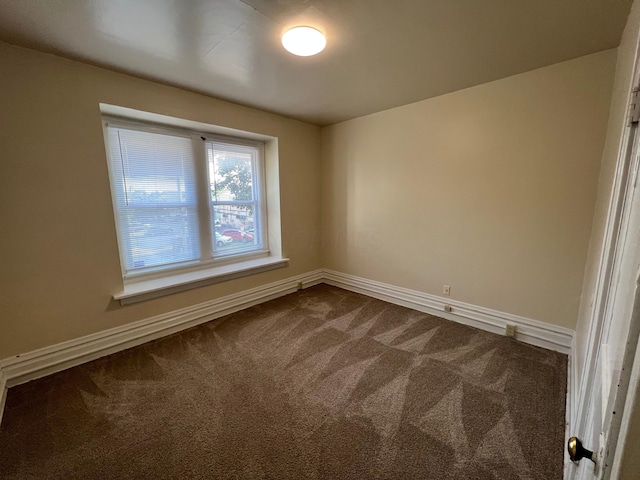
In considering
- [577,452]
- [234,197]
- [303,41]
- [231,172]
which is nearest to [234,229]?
[234,197]

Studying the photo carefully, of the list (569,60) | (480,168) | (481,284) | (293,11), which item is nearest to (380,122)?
(480,168)

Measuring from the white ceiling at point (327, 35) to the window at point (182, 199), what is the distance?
0.67 metres

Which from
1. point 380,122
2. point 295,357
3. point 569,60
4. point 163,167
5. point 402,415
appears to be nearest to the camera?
point 402,415

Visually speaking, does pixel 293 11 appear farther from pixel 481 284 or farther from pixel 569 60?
pixel 481 284

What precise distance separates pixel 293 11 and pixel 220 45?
62cm

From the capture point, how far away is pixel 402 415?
1655 millimetres

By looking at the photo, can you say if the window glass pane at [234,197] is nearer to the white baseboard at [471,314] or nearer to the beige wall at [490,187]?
the beige wall at [490,187]

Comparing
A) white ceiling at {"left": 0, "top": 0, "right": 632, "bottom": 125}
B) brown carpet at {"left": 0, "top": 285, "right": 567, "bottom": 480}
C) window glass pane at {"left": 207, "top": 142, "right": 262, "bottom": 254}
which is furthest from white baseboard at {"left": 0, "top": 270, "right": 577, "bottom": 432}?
white ceiling at {"left": 0, "top": 0, "right": 632, "bottom": 125}

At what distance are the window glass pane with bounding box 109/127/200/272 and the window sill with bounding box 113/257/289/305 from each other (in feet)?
0.68

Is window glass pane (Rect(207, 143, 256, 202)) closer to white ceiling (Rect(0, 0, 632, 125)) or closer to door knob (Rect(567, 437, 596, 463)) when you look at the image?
white ceiling (Rect(0, 0, 632, 125))

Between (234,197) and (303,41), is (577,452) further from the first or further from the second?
(234,197)

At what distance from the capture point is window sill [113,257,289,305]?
244 centimetres

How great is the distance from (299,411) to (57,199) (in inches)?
92.8

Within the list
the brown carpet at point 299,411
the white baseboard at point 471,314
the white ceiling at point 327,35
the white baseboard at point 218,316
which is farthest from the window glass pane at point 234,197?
the white baseboard at point 471,314
